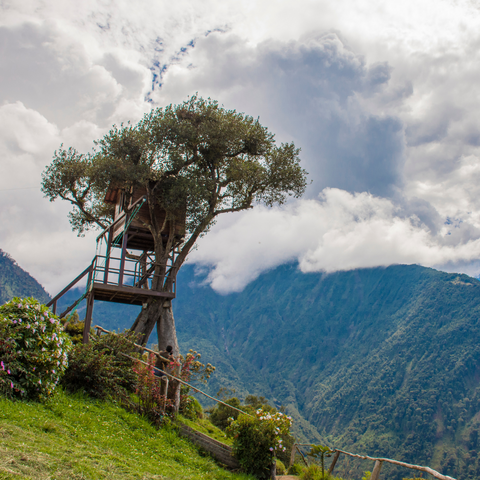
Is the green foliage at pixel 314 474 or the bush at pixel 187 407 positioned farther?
the bush at pixel 187 407

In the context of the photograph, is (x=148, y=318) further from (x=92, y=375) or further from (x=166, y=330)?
(x=92, y=375)

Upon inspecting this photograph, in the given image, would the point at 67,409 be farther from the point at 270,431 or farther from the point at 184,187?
the point at 184,187

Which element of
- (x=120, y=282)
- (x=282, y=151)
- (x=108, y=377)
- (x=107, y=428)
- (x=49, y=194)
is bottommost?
(x=107, y=428)

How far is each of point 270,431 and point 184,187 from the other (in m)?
14.2

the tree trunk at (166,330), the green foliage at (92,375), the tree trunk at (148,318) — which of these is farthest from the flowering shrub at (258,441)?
the tree trunk at (148,318)

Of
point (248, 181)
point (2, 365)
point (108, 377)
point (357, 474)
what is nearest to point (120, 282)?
point (108, 377)

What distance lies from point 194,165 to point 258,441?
1719 centimetres

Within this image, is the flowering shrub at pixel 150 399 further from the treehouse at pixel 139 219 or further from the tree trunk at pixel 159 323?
the treehouse at pixel 139 219

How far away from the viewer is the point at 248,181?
80.4ft

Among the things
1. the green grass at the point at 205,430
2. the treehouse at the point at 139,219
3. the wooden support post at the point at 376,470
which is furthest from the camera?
the treehouse at the point at 139,219

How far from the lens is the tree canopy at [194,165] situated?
922 inches

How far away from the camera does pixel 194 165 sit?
2555 centimetres

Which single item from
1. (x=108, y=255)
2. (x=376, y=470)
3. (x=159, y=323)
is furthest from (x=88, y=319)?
(x=376, y=470)

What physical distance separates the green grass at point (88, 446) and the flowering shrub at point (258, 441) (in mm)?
791
